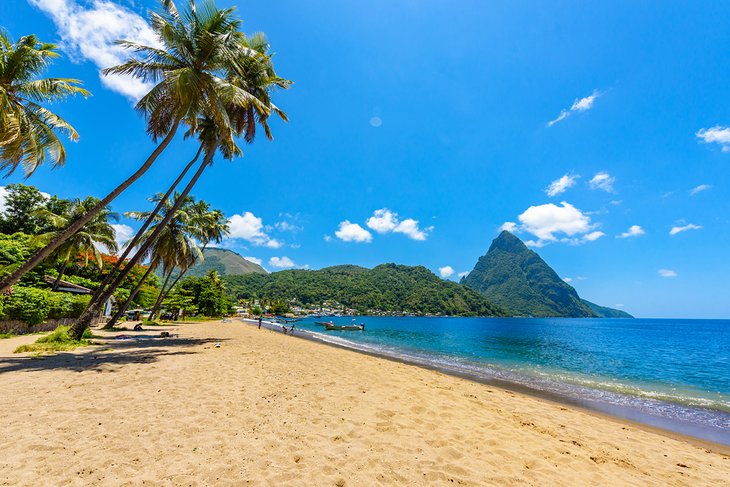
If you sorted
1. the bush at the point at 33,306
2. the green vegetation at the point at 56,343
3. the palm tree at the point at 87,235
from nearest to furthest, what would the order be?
the green vegetation at the point at 56,343
the bush at the point at 33,306
the palm tree at the point at 87,235

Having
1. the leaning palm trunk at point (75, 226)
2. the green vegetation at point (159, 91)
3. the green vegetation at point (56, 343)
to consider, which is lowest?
the green vegetation at point (56, 343)

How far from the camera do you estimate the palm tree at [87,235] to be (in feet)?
78.8

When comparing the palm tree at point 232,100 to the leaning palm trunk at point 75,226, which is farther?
the palm tree at point 232,100

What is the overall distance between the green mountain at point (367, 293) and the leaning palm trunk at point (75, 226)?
473ft

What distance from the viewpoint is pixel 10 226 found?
31.2m

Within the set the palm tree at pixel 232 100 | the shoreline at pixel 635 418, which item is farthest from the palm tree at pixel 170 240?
the shoreline at pixel 635 418

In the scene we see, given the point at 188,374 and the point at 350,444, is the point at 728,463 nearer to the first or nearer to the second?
the point at 350,444

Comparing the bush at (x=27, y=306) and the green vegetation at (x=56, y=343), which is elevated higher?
the bush at (x=27, y=306)

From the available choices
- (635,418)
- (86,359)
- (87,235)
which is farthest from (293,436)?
(87,235)

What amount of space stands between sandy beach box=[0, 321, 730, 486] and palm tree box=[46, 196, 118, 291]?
19.9 meters

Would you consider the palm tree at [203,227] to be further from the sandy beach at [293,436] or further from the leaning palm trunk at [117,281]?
the sandy beach at [293,436]

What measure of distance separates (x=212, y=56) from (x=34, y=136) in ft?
24.1

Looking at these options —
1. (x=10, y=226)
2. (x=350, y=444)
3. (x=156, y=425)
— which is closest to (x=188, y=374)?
(x=156, y=425)

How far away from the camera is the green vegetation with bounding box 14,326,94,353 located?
36.3ft
